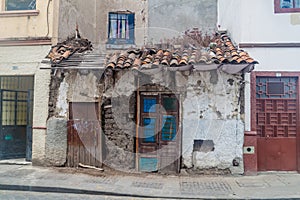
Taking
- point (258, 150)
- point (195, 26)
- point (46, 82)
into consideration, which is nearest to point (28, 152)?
point (46, 82)

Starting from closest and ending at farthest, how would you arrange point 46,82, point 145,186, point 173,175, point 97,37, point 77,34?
point 145,186
point 173,175
point 46,82
point 77,34
point 97,37

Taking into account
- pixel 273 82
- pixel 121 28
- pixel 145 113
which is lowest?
pixel 145 113

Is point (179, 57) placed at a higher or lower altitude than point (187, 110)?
higher

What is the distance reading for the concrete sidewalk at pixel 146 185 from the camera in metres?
6.89

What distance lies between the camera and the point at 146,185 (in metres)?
7.58

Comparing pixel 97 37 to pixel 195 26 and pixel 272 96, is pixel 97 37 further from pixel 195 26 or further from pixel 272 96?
pixel 272 96

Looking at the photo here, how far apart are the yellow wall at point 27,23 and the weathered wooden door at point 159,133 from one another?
3.91 meters

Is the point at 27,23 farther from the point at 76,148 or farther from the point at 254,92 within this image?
the point at 254,92

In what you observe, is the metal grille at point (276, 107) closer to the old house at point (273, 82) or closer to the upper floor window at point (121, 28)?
the old house at point (273, 82)

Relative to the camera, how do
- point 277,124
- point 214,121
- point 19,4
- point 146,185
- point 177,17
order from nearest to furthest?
point 146,185
point 214,121
point 277,124
point 19,4
point 177,17

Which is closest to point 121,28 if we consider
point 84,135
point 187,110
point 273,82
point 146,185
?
point 84,135

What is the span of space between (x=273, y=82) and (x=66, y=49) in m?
6.34

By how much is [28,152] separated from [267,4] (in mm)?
8747

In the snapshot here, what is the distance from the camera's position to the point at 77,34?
A: 422 inches
